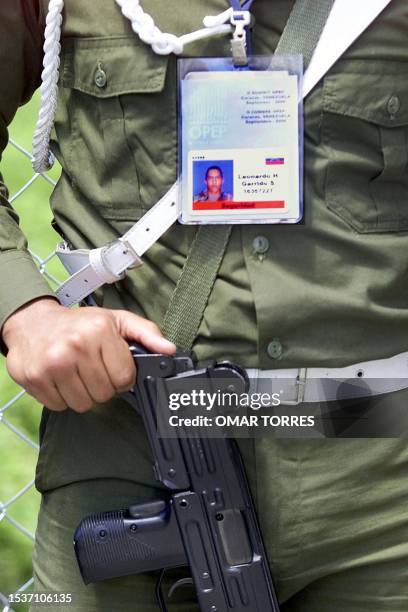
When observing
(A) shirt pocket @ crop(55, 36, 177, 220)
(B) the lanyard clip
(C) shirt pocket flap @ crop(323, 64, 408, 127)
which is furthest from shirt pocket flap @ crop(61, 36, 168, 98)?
(C) shirt pocket flap @ crop(323, 64, 408, 127)

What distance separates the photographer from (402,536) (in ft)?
5.03

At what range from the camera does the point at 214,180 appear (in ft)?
4.87

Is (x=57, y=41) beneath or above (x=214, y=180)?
above

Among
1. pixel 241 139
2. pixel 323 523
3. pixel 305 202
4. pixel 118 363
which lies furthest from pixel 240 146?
pixel 323 523

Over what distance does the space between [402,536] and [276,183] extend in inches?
20.5

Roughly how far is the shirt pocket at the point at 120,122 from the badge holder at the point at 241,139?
0.03m

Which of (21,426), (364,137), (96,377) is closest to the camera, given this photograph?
(96,377)

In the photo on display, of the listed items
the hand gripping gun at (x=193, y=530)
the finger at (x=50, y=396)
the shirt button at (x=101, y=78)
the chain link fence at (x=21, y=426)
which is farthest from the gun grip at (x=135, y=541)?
the chain link fence at (x=21, y=426)

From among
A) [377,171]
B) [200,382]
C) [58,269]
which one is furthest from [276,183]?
[58,269]

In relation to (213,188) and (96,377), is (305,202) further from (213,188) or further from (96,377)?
(96,377)

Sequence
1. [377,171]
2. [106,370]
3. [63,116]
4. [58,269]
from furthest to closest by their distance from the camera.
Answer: [58,269], [63,116], [377,171], [106,370]

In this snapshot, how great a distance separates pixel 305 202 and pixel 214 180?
126 millimetres

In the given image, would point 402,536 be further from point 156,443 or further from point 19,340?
point 19,340

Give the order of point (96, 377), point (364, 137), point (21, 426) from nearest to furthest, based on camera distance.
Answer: point (96, 377) → point (364, 137) → point (21, 426)
